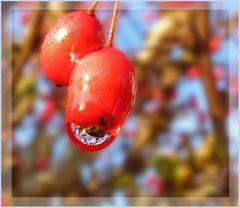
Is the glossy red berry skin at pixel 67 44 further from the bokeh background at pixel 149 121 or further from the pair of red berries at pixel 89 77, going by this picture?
the bokeh background at pixel 149 121

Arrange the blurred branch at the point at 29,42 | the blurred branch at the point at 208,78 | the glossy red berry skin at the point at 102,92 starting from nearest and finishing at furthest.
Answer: the glossy red berry skin at the point at 102,92, the blurred branch at the point at 29,42, the blurred branch at the point at 208,78

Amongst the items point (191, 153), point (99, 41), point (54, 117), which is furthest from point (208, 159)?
point (99, 41)

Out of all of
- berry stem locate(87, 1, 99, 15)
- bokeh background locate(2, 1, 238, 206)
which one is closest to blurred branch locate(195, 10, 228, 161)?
bokeh background locate(2, 1, 238, 206)

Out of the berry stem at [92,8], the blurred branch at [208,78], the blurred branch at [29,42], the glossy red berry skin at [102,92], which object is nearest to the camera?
the glossy red berry skin at [102,92]

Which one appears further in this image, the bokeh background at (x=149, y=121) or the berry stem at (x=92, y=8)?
the bokeh background at (x=149, y=121)

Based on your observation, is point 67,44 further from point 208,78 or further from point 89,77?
point 208,78

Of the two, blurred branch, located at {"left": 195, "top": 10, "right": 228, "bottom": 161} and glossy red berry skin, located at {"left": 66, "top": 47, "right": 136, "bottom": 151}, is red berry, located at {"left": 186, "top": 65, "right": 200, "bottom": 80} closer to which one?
blurred branch, located at {"left": 195, "top": 10, "right": 228, "bottom": 161}

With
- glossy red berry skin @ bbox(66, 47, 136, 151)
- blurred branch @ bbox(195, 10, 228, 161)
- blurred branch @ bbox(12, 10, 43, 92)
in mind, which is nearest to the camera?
glossy red berry skin @ bbox(66, 47, 136, 151)

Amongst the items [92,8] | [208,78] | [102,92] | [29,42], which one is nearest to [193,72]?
[208,78]

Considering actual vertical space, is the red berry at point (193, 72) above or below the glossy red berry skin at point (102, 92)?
above

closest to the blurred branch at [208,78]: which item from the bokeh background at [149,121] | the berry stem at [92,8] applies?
the bokeh background at [149,121]
